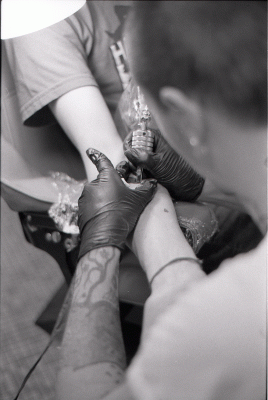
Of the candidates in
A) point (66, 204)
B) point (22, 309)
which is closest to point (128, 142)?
point (66, 204)

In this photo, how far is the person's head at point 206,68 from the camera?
0.48m

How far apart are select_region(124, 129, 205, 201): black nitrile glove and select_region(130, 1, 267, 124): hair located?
0.43ft

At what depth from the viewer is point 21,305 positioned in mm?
1271

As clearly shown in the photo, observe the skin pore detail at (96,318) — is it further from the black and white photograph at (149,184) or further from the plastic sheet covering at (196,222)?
the plastic sheet covering at (196,222)

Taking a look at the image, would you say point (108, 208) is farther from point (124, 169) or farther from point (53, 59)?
point (53, 59)

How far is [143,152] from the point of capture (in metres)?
0.63

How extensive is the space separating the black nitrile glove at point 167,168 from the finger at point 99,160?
0.03 meters

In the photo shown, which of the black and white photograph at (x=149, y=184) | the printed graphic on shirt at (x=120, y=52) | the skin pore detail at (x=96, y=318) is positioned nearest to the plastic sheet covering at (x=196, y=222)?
the black and white photograph at (x=149, y=184)

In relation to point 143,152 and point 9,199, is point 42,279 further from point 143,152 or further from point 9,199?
point 143,152

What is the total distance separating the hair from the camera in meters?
0.48

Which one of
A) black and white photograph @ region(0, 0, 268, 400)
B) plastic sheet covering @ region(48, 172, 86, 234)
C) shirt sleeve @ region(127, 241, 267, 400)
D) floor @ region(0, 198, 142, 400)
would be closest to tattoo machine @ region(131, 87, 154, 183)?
black and white photograph @ region(0, 0, 268, 400)

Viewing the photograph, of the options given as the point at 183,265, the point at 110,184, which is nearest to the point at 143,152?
the point at 110,184

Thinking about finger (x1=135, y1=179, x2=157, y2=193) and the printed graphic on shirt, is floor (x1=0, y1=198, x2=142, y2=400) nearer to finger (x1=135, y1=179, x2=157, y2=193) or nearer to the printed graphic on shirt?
finger (x1=135, y1=179, x2=157, y2=193)

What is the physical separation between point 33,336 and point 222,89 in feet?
3.08
